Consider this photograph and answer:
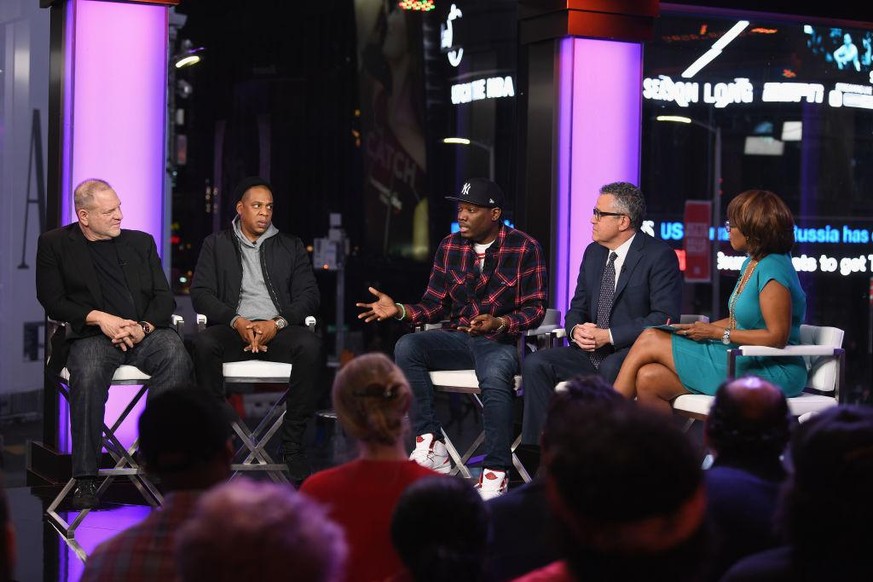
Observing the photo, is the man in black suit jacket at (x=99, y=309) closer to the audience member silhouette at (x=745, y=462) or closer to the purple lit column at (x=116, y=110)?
the purple lit column at (x=116, y=110)

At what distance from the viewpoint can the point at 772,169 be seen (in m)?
12.1

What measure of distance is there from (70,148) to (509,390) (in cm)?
235

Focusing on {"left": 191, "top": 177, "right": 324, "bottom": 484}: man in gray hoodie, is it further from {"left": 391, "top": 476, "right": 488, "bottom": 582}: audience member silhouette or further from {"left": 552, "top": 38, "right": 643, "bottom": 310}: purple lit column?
{"left": 391, "top": 476, "right": 488, "bottom": 582}: audience member silhouette

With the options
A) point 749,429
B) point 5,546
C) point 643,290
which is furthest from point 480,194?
point 5,546

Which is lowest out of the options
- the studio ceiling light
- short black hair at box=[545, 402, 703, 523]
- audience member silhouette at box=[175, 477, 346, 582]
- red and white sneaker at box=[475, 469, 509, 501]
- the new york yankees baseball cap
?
red and white sneaker at box=[475, 469, 509, 501]

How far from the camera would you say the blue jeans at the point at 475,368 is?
16.4 ft

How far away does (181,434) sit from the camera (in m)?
2.30

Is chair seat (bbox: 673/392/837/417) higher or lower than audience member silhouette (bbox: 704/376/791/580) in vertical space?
lower

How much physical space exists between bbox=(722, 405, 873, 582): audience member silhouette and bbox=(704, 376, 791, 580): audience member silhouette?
0.51m

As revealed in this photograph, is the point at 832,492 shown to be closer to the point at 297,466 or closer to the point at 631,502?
the point at 631,502

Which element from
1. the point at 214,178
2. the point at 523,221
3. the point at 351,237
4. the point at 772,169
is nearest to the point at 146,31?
the point at 523,221

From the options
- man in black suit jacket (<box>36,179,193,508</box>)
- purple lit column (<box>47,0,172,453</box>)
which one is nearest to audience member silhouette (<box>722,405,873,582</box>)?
man in black suit jacket (<box>36,179,193,508</box>)

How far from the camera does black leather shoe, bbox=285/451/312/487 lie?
16.8ft

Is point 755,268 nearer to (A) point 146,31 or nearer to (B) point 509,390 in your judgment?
(B) point 509,390
